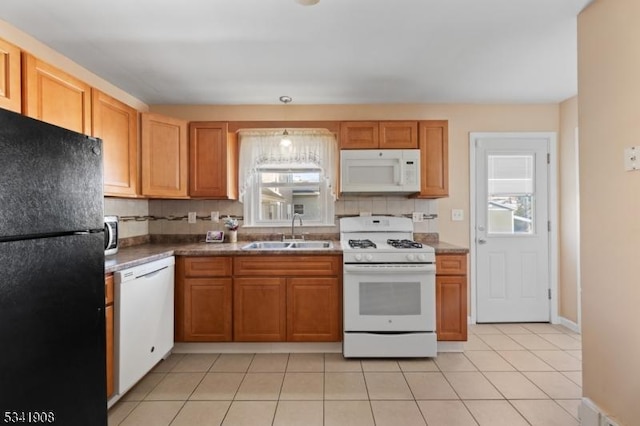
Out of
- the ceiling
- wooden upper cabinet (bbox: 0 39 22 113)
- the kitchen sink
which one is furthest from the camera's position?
the kitchen sink

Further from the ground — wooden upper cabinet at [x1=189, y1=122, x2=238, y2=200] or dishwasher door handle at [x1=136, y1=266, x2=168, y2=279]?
wooden upper cabinet at [x1=189, y1=122, x2=238, y2=200]

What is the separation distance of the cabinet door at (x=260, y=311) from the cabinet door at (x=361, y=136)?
1.40m

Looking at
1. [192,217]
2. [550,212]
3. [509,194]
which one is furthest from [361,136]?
[550,212]

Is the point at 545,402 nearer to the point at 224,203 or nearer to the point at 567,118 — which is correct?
the point at 567,118

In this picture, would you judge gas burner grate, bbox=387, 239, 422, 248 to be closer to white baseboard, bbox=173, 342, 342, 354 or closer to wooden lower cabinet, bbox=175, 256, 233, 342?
white baseboard, bbox=173, 342, 342, 354

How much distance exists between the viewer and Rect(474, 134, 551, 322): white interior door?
352cm

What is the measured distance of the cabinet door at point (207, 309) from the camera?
2814mm

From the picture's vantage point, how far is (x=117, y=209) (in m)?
3.00

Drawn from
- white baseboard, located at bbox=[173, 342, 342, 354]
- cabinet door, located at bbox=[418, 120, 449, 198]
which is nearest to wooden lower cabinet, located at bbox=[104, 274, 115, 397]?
white baseboard, located at bbox=[173, 342, 342, 354]

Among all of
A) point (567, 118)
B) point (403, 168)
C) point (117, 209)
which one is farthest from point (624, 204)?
point (117, 209)

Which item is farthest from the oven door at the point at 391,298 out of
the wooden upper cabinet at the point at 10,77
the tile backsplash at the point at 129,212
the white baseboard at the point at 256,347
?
the wooden upper cabinet at the point at 10,77

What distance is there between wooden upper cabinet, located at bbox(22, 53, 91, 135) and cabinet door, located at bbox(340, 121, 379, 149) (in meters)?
1.99

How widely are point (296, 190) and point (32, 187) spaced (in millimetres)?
2696

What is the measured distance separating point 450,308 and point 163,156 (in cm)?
280
